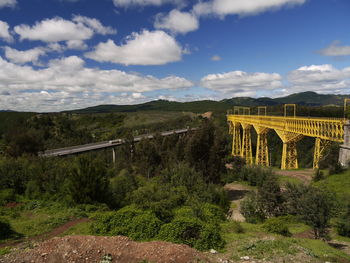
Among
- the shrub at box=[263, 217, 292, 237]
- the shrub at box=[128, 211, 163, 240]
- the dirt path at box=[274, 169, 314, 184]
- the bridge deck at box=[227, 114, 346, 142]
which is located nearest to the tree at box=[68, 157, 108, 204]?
the shrub at box=[128, 211, 163, 240]

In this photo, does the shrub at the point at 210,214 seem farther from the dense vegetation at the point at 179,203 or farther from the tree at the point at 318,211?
the tree at the point at 318,211

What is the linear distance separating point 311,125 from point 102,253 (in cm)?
2982

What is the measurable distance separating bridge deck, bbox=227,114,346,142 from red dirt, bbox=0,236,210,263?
24475mm

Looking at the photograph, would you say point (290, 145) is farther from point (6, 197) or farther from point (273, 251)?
point (6, 197)

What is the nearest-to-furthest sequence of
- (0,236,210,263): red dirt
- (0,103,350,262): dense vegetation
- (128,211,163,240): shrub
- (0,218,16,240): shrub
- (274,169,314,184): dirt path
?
(0,236,210,263): red dirt
(128,211,163,240): shrub
(0,103,350,262): dense vegetation
(0,218,16,240): shrub
(274,169,314,184): dirt path

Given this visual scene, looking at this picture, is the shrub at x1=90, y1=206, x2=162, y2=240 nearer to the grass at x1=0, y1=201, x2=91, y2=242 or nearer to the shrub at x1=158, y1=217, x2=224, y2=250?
the shrub at x1=158, y1=217, x2=224, y2=250

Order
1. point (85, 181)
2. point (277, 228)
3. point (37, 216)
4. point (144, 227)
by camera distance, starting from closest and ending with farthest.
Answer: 1. point (144, 227)
2. point (277, 228)
3. point (37, 216)
4. point (85, 181)

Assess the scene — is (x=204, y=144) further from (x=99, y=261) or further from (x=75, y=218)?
(x=99, y=261)

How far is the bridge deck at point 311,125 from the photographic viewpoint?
25656mm

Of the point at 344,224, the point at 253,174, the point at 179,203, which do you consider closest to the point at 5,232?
the point at 179,203

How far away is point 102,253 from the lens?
27.9ft

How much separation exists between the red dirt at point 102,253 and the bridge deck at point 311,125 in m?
24.5

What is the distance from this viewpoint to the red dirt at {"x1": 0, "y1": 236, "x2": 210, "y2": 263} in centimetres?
→ 823

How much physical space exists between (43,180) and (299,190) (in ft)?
83.1
